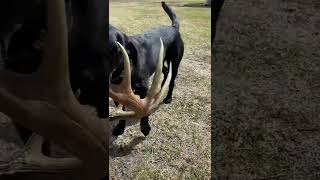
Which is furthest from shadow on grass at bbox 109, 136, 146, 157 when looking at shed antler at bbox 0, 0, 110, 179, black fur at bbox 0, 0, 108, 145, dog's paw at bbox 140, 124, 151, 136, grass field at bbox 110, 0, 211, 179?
shed antler at bbox 0, 0, 110, 179

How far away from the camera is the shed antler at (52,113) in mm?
1710

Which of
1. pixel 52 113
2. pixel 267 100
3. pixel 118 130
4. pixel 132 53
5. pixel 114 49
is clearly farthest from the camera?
pixel 267 100

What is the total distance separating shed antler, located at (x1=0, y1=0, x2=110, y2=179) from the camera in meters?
1.71

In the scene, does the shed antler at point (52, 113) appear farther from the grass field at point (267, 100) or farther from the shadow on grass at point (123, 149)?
the shadow on grass at point (123, 149)

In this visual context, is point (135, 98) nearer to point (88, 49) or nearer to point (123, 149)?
point (123, 149)

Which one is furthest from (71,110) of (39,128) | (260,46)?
(260,46)

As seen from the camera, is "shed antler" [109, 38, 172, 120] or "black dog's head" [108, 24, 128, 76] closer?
"shed antler" [109, 38, 172, 120]

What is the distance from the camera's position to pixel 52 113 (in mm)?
1777

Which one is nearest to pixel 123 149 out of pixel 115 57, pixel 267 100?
pixel 115 57

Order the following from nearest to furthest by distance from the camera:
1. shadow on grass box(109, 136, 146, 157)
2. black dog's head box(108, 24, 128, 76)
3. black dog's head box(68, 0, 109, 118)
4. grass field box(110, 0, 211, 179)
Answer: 1. black dog's head box(68, 0, 109, 118)
2. black dog's head box(108, 24, 128, 76)
3. grass field box(110, 0, 211, 179)
4. shadow on grass box(109, 136, 146, 157)

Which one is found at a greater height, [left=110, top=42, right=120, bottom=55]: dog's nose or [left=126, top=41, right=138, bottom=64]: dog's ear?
[left=110, top=42, right=120, bottom=55]: dog's nose

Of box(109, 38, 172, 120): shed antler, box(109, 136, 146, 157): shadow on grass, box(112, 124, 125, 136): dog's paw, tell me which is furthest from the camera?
box(112, 124, 125, 136): dog's paw

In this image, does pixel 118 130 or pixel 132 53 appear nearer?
pixel 132 53

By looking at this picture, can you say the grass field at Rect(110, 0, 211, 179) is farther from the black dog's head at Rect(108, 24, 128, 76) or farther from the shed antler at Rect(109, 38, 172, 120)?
the black dog's head at Rect(108, 24, 128, 76)
